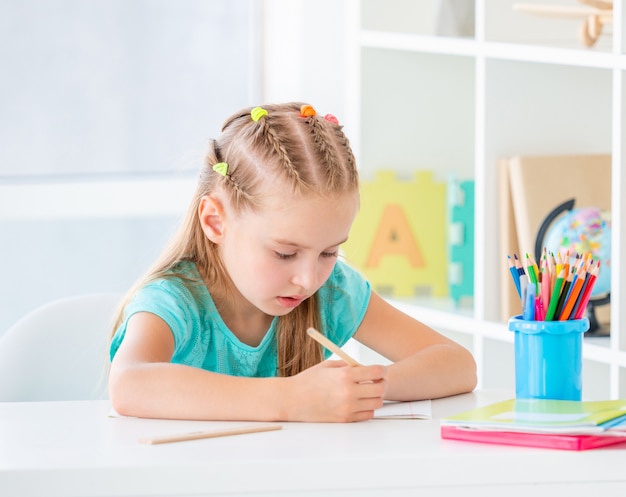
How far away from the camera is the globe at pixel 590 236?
191cm

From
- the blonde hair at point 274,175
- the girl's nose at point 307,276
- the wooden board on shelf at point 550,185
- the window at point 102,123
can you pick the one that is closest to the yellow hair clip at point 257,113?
the blonde hair at point 274,175

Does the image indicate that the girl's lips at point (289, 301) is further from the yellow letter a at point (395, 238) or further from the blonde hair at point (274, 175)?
the yellow letter a at point (395, 238)

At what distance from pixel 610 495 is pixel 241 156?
2.18ft

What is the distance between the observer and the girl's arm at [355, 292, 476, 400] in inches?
47.5

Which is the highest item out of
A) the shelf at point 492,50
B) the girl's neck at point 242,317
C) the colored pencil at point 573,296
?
the shelf at point 492,50

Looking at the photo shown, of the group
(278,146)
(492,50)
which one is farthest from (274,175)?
(492,50)

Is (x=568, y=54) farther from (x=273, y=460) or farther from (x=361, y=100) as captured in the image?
(x=273, y=460)

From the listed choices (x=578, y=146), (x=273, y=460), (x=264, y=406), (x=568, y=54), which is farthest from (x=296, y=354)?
(x=578, y=146)

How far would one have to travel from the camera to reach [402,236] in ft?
8.40

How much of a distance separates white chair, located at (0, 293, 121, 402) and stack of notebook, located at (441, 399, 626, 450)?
27.0 inches

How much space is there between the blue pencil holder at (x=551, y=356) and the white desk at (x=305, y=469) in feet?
0.58

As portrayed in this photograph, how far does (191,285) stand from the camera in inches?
54.3

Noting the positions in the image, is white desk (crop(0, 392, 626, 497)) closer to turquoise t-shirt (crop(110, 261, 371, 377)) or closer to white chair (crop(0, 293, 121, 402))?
turquoise t-shirt (crop(110, 261, 371, 377))

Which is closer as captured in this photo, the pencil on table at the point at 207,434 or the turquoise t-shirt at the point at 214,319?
the pencil on table at the point at 207,434
